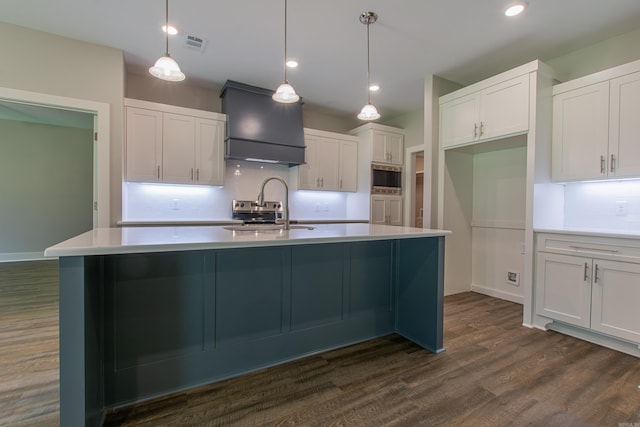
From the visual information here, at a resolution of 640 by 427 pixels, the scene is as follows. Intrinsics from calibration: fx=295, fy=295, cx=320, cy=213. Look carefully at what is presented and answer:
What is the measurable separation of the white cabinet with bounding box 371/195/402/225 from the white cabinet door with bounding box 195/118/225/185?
2.33 m

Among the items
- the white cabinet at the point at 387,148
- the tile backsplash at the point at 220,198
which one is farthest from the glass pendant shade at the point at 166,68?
the white cabinet at the point at 387,148

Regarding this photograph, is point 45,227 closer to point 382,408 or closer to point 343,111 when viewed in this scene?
point 343,111

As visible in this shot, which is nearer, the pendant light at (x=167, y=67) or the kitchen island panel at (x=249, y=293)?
the kitchen island panel at (x=249, y=293)

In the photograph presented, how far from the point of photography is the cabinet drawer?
7.35 feet

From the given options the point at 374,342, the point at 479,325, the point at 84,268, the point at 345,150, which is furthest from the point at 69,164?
the point at 479,325

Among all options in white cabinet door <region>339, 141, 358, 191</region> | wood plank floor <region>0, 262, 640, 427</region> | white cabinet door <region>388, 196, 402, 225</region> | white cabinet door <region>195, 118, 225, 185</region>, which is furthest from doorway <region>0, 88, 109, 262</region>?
white cabinet door <region>388, 196, 402, 225</region>

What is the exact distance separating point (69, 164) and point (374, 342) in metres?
6.74

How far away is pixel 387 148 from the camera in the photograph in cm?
479

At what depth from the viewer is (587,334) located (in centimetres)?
252

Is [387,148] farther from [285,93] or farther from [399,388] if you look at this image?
[399,388]

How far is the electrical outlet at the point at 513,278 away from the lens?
3.50 m

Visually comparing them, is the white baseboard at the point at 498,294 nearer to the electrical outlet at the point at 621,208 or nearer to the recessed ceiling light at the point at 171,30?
the electrical outlet at the point at 621,208

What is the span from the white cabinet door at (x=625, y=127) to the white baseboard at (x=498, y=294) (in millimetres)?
1656

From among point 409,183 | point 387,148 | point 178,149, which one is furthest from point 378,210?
point 178,149
